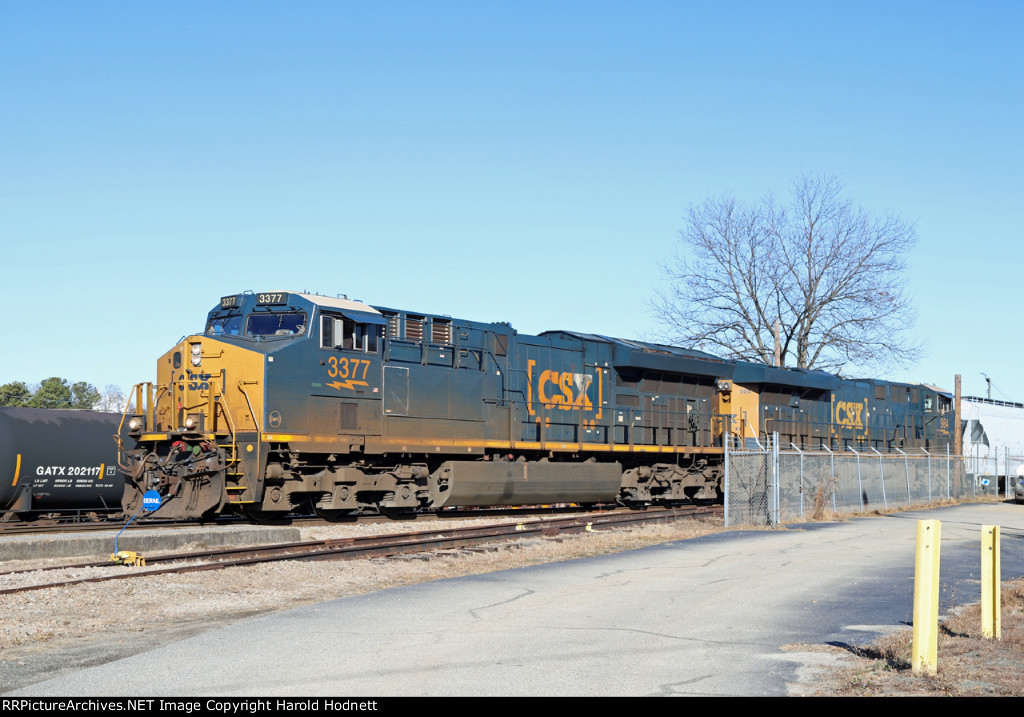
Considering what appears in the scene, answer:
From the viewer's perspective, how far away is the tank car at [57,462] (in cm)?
2073

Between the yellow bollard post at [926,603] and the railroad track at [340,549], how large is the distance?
9182 millimetres

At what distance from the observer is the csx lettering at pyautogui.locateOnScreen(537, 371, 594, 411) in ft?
77.8

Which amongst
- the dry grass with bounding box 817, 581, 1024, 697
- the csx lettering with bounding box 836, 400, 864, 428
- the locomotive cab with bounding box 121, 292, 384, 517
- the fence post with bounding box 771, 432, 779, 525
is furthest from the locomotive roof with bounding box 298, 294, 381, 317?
the csx lettering with bounding box 836, 400, 864, 428

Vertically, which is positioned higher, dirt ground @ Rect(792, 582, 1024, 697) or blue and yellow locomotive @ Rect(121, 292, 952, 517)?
blue and yellow locomotive @ Rect(121, 292, 952, 517)

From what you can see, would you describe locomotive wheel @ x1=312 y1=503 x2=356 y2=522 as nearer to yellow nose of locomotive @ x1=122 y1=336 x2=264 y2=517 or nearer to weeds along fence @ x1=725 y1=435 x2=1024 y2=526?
yellow nose of locomotive @ x1=122 y1=336 x2=264 y2=517

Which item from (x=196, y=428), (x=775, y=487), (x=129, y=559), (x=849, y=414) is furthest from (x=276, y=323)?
(x=849, y=414)

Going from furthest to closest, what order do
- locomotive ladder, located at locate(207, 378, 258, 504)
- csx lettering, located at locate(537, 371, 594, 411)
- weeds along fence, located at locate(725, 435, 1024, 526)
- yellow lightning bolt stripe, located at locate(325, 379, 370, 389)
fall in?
csx lettering, located at locate(537, 371, 594, 411) → weeds along fence, located at locate(725, 435, 1024, 526) → yellow lightning bolt stripe, located at locate(325, 379, 370, 389) → locomotive ladder, located at locate(207, 378, 258, 504)

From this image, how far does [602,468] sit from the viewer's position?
24.2 m

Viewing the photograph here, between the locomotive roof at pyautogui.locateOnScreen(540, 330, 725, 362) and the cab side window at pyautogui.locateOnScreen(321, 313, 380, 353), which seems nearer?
the cab side window at pyautogui.locateOnScreen(321, 313, 380, 353)

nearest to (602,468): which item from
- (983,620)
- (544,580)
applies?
(544,580)

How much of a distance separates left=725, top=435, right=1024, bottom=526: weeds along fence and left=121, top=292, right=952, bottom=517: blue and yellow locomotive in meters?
Result: 2.97

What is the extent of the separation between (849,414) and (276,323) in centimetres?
2180

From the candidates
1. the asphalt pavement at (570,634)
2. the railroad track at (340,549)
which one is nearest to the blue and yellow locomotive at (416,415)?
the railroad track at (340,549)

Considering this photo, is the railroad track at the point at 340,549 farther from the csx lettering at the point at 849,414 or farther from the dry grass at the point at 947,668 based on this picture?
the csx lettering at the point at 849,414
